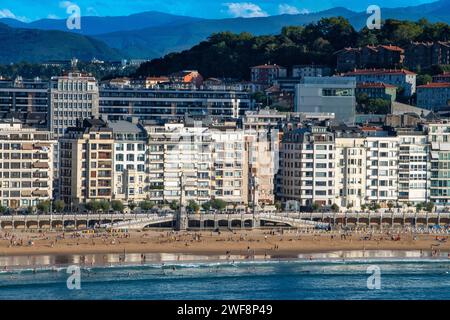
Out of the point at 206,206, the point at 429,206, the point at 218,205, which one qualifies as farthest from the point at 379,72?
the point at 206,206

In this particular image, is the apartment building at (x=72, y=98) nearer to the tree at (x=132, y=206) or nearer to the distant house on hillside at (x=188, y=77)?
the distant house on hillside at (x=188, y=77)

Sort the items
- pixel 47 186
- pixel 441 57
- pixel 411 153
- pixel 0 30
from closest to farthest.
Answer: pixel 47 186, pixel 411 153, pixel 441 57, pixel 0 30

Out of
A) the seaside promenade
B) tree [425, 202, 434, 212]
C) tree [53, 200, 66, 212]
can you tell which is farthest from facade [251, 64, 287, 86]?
tree [53, 200, 66, 212]

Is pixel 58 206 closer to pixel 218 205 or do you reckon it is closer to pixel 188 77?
pixel 218 205
